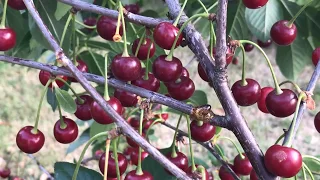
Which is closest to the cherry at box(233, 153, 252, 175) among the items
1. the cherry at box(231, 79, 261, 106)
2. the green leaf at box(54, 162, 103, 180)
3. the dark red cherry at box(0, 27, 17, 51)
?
the cherry at box(231, 79, 261, 106)

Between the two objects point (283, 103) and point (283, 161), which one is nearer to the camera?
point (283, 161)

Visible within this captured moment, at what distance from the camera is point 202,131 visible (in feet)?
3.59

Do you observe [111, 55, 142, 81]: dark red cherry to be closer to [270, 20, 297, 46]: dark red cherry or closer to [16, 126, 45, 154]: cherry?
[16, 126, 45, 154]: cherry

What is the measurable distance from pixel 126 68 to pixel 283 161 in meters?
0.36

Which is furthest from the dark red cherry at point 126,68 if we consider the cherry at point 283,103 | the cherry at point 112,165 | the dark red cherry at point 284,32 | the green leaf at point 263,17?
the green leaf at point 263,17

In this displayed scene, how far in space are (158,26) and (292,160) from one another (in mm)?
360

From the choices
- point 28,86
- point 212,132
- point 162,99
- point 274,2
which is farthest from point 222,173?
point 28,86

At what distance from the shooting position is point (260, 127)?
4305 millimetres

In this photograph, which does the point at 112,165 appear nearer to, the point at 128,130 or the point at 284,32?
the point at 128,130

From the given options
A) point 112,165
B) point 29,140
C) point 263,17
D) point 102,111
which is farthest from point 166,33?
point 263,17

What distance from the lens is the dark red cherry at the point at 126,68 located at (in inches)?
37.9

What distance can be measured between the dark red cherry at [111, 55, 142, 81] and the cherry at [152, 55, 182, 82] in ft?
0.14

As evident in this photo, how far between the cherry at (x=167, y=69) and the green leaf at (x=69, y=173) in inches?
10.0

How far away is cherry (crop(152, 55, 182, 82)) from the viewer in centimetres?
97
